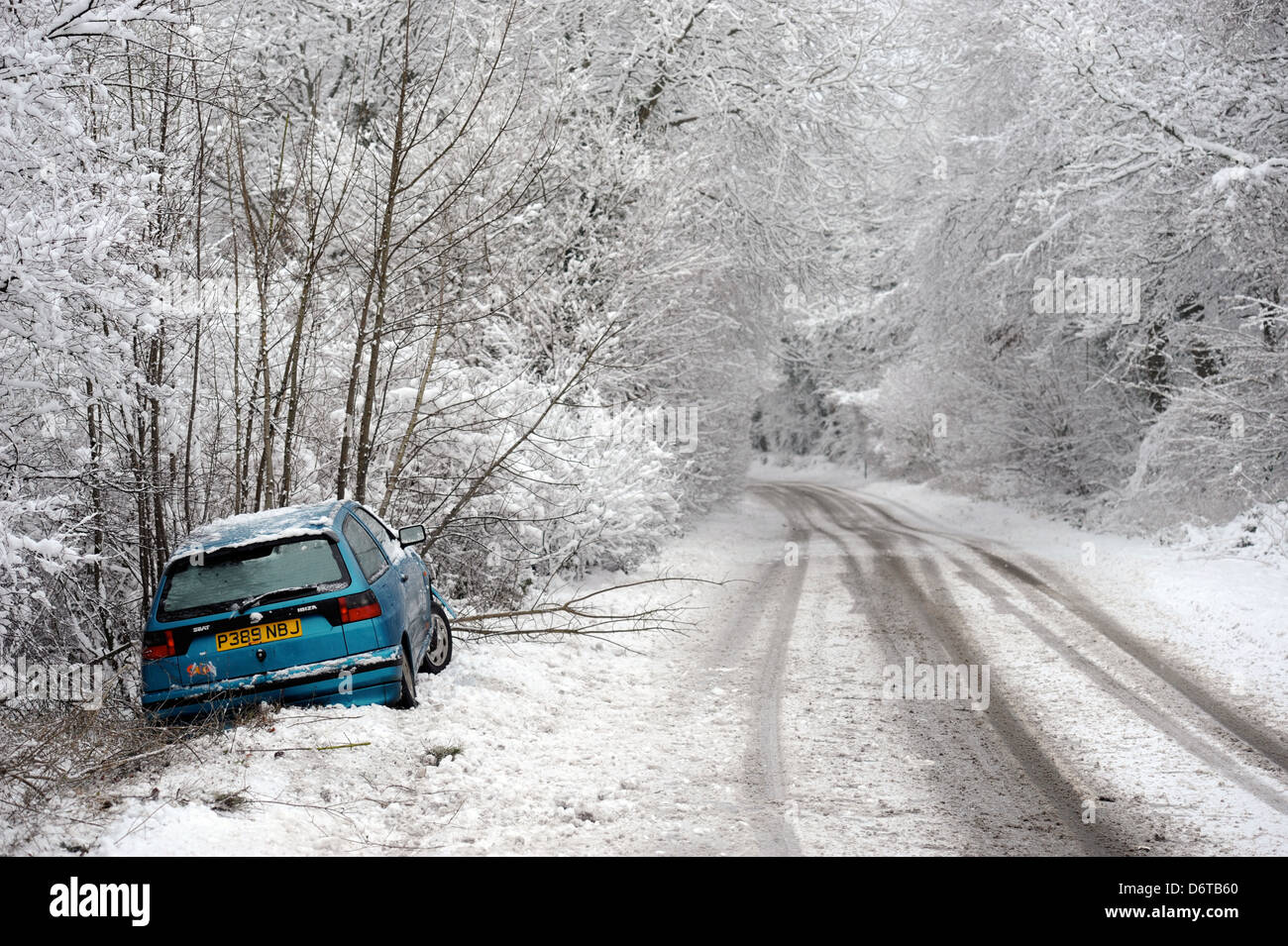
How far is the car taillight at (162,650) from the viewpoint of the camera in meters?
6.44

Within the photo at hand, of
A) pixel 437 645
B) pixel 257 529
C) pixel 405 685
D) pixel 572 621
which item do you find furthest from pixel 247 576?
pixel 572 621

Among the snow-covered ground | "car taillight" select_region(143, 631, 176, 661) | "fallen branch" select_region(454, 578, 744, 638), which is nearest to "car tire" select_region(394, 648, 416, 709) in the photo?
"car taillight" select_region(143, 631, 176, 661)

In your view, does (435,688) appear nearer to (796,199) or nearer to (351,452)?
(351,452)

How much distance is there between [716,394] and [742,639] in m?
14.0

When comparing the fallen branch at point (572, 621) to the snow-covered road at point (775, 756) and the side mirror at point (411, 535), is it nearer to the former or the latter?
the snow-covered road at point (775, 756)

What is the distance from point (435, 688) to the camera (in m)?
7.72

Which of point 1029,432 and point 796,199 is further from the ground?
point 796,199

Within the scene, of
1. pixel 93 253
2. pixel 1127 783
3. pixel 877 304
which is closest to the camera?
pixel 93 253

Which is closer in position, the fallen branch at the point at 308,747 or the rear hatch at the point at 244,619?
the fallen branch at the point at 308,747

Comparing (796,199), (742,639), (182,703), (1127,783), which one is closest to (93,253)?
(182,703)

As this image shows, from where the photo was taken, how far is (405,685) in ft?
22.8

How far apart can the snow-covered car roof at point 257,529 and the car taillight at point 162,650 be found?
0.56 meters

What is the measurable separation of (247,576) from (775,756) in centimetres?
379

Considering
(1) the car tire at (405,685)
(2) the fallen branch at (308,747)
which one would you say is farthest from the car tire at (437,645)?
(2) the fallen branch at (308,747)
